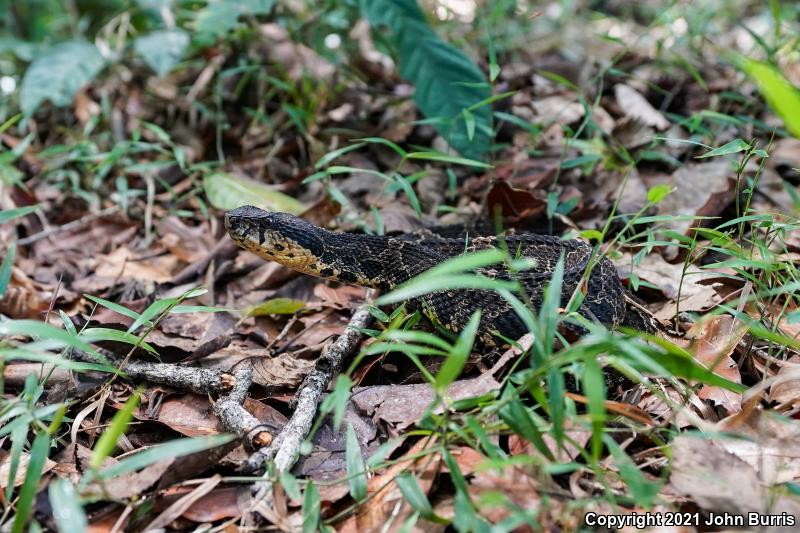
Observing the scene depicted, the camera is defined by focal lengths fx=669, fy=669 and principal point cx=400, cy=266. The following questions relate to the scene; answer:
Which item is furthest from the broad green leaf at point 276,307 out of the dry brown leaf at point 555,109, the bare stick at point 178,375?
the dry brown leaf at point 555,109

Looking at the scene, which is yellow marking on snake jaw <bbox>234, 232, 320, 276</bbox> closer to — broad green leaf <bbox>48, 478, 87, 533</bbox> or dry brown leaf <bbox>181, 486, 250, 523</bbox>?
dry brown leaf <bbox>181, 486, 250, 523</bbox>

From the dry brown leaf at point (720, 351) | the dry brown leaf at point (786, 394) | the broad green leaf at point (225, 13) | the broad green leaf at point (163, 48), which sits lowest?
the dry brown leaf at point (720, 351)

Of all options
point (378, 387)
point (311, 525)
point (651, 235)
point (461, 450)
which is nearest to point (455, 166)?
point (651, 235)

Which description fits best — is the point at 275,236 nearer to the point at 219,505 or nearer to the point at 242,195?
the point at 242,195

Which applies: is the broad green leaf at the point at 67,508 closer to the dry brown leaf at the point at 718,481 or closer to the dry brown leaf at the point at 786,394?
the dry brown leaf at the point at 718,481

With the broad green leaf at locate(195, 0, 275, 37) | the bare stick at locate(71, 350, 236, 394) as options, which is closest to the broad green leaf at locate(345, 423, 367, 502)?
the bare stick at locate(71, 350, 236, 394)
